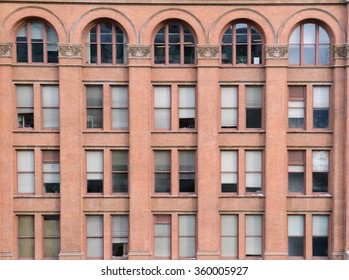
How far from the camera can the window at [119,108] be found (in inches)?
743

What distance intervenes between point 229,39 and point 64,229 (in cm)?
1320

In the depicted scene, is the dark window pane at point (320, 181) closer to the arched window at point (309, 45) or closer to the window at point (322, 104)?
the window at point (322, 104)

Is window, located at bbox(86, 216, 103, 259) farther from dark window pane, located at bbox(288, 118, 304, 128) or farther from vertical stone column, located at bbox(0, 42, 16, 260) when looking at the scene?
dark window pane, located at bbox(288, 118, 304, 128)

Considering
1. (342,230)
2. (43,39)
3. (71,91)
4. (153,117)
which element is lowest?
(342,230)

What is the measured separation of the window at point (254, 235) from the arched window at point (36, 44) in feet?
43.8

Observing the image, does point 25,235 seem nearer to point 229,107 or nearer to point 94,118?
point 94,118

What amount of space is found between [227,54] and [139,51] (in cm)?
465

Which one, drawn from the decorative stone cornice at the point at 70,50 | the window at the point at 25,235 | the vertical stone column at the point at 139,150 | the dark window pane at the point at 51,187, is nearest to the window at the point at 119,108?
the vertical stone column at the point at 139,150

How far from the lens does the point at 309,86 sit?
61.4 feet

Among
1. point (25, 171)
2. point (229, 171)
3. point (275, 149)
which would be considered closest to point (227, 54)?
point (275, 149)

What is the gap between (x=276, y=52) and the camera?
60.5ft

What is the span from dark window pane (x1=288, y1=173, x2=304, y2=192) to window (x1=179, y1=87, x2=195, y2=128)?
234 inches
